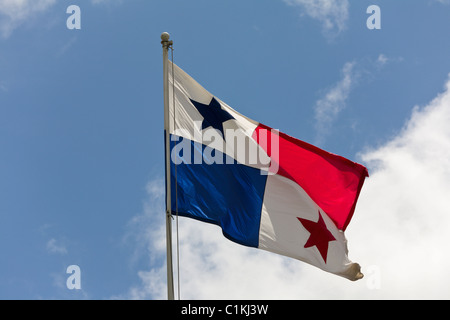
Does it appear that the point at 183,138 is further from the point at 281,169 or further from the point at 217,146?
the point at 281,169

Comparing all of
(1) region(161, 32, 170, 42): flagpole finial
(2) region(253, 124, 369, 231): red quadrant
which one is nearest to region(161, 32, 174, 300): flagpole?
(1) region(161, 32, 170, 42): flagpole finial

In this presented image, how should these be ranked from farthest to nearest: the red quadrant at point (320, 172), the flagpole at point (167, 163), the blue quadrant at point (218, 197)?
1. the red quadrant at point (320, 172)
2. the blue quadrant at point (218, 197)
3. the flagpole at point (167, 163)

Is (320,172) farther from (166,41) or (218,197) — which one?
(166,41)

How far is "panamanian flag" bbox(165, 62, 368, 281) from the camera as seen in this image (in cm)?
2066

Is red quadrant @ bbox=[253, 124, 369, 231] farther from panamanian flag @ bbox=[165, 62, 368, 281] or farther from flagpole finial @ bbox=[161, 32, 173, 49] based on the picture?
flagpole finial @ bbox=[161, 32, 173, 49]

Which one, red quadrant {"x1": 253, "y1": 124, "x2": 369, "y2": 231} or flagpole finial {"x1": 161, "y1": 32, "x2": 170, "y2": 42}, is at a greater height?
flagpole finial {"x1": 161, "y1": 32, "x2": 170, "y2": 42}

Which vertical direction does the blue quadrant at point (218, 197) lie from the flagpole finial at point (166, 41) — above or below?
below

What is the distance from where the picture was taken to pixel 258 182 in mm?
21391

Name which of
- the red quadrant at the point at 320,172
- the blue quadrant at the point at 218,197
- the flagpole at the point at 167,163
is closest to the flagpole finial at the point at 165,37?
the flagpole at the point at 167,163

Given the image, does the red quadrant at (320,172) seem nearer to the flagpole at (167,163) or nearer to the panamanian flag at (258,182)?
the panamanian flag at (258,182)

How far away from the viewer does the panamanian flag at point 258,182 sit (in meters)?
20.7

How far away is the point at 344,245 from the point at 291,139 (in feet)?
11.0

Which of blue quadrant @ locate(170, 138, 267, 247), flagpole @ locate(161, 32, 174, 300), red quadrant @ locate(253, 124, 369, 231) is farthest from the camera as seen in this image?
red quadrant @ locate(253, 124, 369, 231)
